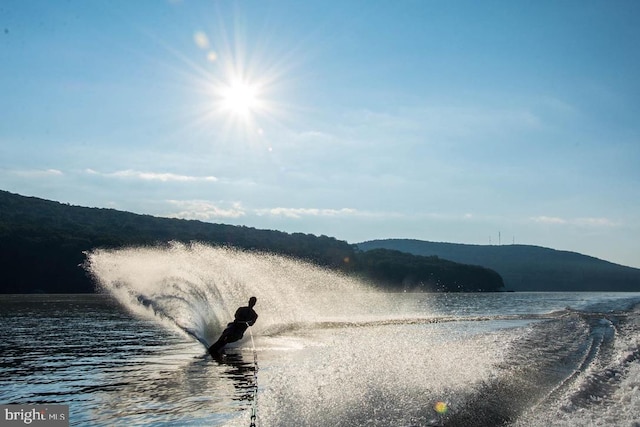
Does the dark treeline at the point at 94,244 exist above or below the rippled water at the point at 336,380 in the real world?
above

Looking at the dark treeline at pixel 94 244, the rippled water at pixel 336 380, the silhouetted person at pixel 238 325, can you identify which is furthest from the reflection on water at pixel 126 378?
the dark treeline at pixel 94 244

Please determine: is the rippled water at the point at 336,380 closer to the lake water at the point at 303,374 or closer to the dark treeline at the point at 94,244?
the lake water at the point at 303,374

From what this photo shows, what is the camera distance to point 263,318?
36906 mm

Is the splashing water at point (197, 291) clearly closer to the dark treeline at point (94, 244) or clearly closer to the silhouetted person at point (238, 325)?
the silhouetted person at point (238, 325)

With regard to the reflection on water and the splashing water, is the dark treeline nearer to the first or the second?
the splashing water

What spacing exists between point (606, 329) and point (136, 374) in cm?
2849

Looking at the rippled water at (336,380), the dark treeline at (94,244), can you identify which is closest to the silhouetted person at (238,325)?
the rippled water at (336,380)

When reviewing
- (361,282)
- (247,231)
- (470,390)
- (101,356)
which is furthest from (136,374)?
(247,231)

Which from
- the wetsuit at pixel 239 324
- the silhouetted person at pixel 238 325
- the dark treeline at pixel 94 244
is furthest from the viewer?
the dark treeline at pixel 94 244

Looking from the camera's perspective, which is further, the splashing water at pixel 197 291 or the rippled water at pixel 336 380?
the splashing water at pixel 197 291

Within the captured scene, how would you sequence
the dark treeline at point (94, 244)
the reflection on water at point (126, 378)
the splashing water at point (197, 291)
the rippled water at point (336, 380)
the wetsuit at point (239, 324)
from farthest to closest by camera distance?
1. the dark treeline at point (94, 244)
2. the splashing water at point (197, 291)
3. the wetsuit at point (239, 324)
4. the reflection on water at point (126, 378)
5. the rippled water at point (336, 380)

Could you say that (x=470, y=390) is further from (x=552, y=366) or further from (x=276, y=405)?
(x=552, y=366)

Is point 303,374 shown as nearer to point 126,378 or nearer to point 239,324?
point 126,378

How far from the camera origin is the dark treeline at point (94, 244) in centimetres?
11631
